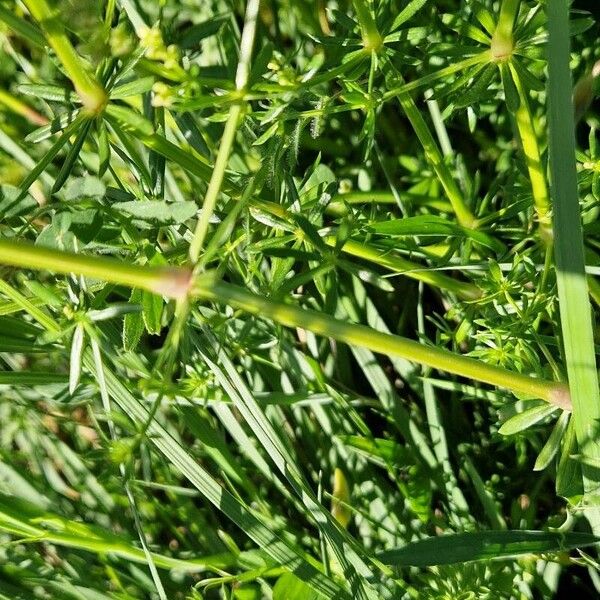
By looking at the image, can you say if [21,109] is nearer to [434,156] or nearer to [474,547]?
A: [434,156]

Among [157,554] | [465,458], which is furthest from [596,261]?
[157,554]

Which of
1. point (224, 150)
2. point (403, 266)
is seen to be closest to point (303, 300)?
point (403, 266)

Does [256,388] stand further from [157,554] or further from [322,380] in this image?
[157,554]

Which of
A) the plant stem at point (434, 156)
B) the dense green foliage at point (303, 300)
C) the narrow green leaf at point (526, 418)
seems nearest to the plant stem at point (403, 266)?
the dense green foliage at point (303, 300)

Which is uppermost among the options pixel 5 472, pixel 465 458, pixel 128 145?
pixel 128 145

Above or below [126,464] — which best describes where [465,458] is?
above

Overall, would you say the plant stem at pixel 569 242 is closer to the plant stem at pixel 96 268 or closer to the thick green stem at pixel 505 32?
the thick green stem at pixel 505 32
